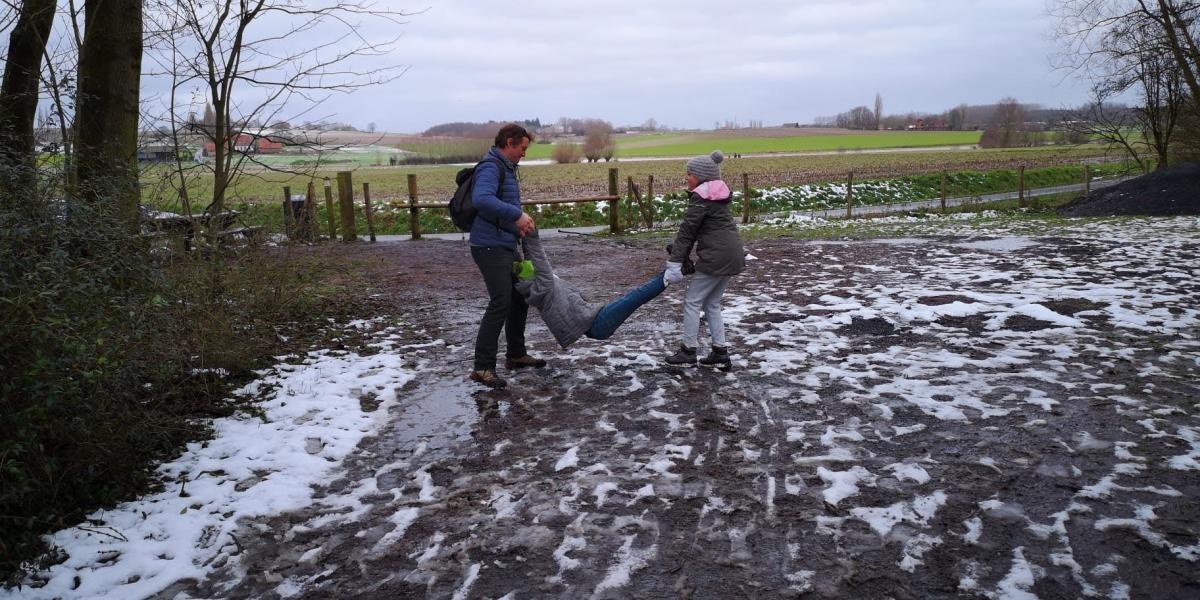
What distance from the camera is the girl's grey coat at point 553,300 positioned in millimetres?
6156

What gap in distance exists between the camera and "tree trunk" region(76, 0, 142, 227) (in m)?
6.68

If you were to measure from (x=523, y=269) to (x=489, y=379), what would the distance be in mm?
885

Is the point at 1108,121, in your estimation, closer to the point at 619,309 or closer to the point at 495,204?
the point at 619,309

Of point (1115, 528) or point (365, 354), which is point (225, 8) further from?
point (1115, 528)

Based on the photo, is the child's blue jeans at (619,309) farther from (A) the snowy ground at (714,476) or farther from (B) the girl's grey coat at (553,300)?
(A) the snowy ground at (714,476)

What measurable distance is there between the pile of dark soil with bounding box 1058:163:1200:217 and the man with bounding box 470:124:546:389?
64.7 feet

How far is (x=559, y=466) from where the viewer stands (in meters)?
4.52

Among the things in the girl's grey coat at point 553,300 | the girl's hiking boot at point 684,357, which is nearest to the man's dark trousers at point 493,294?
the girl's grey coat at point 553,300

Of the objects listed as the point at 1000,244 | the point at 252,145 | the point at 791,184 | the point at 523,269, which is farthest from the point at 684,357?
the point at 791,184

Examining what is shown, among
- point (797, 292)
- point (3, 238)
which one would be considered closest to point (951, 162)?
point (797, 292)

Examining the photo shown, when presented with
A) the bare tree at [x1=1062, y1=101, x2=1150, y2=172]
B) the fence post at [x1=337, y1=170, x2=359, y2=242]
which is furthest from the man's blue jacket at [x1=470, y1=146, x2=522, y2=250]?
the bare tree at [x1=1062, y1=101, x2=1150, y2=172]

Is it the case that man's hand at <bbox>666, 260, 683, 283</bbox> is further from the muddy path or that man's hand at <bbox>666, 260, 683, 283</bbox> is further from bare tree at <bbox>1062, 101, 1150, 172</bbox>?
bare tree at <bbox>1062, 101, 1150, 172</bbox>

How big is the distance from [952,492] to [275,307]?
255 inches

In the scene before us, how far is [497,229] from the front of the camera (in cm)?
587
